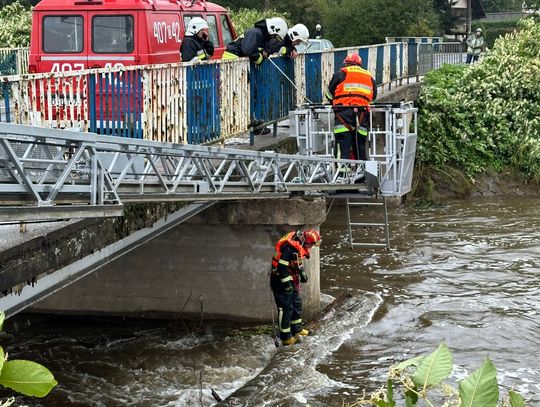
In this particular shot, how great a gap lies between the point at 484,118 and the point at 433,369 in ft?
67.8

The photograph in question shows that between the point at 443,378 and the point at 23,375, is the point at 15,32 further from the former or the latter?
the point at 443,378

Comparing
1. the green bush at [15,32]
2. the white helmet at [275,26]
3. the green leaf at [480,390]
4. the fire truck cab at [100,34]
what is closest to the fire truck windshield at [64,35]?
the fire truck cab at [100,34]

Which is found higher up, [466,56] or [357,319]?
[466,56]

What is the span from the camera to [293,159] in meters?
11.0

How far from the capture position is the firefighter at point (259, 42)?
1263 cm

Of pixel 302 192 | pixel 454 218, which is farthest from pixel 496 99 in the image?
pixel 302 192

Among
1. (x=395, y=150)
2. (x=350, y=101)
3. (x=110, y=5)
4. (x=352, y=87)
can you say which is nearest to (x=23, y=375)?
(x=350, y=101)

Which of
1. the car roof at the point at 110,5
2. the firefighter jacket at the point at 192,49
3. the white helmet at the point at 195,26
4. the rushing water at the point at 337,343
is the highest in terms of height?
the car roof at the point at 110,5

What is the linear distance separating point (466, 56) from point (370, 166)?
17.4m

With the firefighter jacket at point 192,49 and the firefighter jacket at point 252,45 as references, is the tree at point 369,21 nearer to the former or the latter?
the firefighter jacket at point 252,45

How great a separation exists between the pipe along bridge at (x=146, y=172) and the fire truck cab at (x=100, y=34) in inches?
89.6

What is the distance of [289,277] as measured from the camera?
10516mm

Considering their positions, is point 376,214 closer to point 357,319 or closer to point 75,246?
point 357,319

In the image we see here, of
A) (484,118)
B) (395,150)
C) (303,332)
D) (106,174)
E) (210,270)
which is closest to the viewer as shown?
(106,174)
